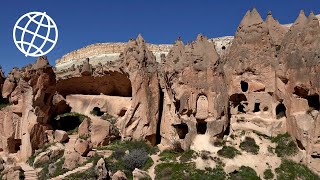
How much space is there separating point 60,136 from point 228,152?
10128 millimetres

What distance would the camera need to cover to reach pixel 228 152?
22.0 metres

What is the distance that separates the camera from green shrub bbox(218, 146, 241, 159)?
21781 mm

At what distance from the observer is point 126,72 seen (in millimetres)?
26422

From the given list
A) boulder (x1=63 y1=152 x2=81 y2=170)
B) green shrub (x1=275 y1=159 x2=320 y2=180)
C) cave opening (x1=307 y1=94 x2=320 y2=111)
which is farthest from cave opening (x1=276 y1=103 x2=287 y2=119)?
boulder (x1=63 y1=152 x2=81 y2=170)

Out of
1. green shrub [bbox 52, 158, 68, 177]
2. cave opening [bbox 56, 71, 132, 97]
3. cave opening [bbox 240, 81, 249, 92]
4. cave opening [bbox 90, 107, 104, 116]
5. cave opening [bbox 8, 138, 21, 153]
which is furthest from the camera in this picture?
cave opening [bbox 90, 107, 104, 116]

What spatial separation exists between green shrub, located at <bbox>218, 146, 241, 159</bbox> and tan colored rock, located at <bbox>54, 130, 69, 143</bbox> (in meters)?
9.47

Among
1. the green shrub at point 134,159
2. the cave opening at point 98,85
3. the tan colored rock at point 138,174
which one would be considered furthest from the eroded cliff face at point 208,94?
the tan colored rock at point 138,174

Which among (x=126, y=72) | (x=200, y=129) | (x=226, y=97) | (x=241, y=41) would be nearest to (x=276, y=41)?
(x=241, y=41)

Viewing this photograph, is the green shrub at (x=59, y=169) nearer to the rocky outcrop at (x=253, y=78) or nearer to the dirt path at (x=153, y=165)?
the dirt path at (x=153, y=165)

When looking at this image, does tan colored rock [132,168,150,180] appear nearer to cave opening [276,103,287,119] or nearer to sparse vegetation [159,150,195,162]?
sparse vegetation [159,150,195,162]

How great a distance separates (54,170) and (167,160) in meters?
5.84

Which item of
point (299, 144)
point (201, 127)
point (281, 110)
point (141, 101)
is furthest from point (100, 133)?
point (299, 144)

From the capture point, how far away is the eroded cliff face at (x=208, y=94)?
22.1m

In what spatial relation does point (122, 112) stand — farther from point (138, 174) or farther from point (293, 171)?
point (293, 171)
